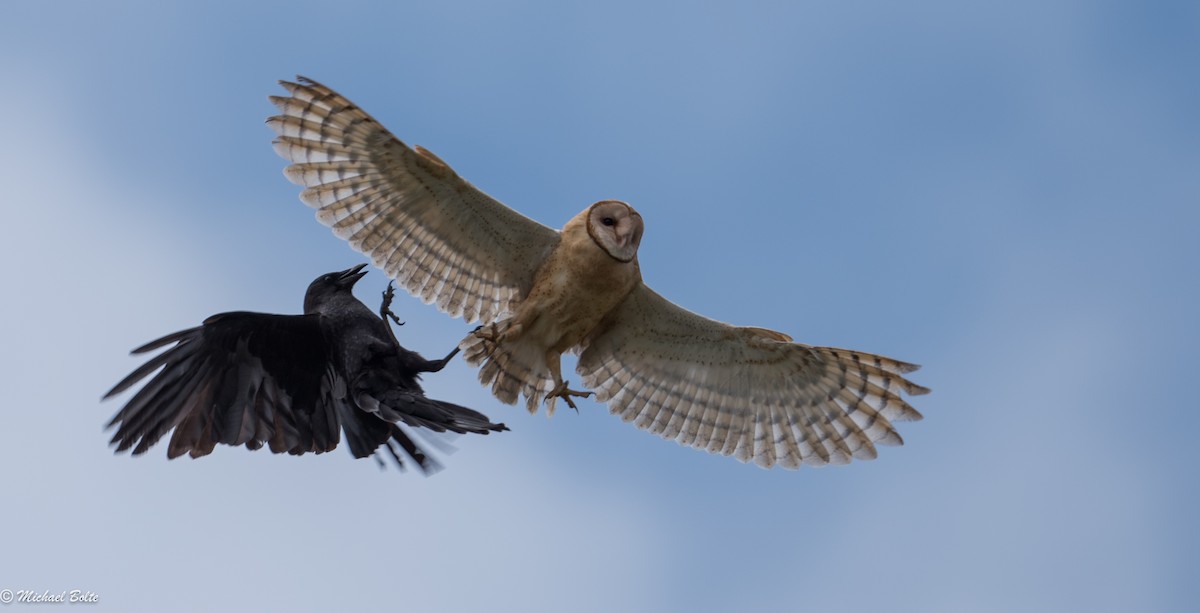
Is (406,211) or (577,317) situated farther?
(577,317)

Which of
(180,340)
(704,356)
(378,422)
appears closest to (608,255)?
(704,356)

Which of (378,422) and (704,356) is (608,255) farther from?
(378,422)

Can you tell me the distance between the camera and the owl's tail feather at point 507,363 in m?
9.28

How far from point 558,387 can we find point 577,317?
484 mm

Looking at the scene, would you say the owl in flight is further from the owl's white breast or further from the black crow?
the black crow

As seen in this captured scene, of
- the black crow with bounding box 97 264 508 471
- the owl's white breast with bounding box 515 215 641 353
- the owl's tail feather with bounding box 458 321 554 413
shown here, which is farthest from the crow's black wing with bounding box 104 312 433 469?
the owl's white breast with bounding box 515 215 641 353

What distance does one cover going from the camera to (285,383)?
974 centimetres

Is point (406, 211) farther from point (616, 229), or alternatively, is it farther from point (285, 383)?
point (285, 383)

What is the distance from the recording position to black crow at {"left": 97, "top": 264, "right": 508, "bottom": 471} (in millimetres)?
9266

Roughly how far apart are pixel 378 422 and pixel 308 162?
181cm

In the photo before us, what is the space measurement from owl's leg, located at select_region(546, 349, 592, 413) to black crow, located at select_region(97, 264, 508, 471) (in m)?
0.68

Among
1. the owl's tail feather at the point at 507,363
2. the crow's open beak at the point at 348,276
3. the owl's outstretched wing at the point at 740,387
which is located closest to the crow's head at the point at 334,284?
the crow's open beak at the point at 348,276

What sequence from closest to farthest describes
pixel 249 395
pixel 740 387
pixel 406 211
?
1. pixel 406 211
2. pixel 249 395
3. pixel 740 387

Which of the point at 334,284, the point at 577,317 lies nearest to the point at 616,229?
the point at 577,317
